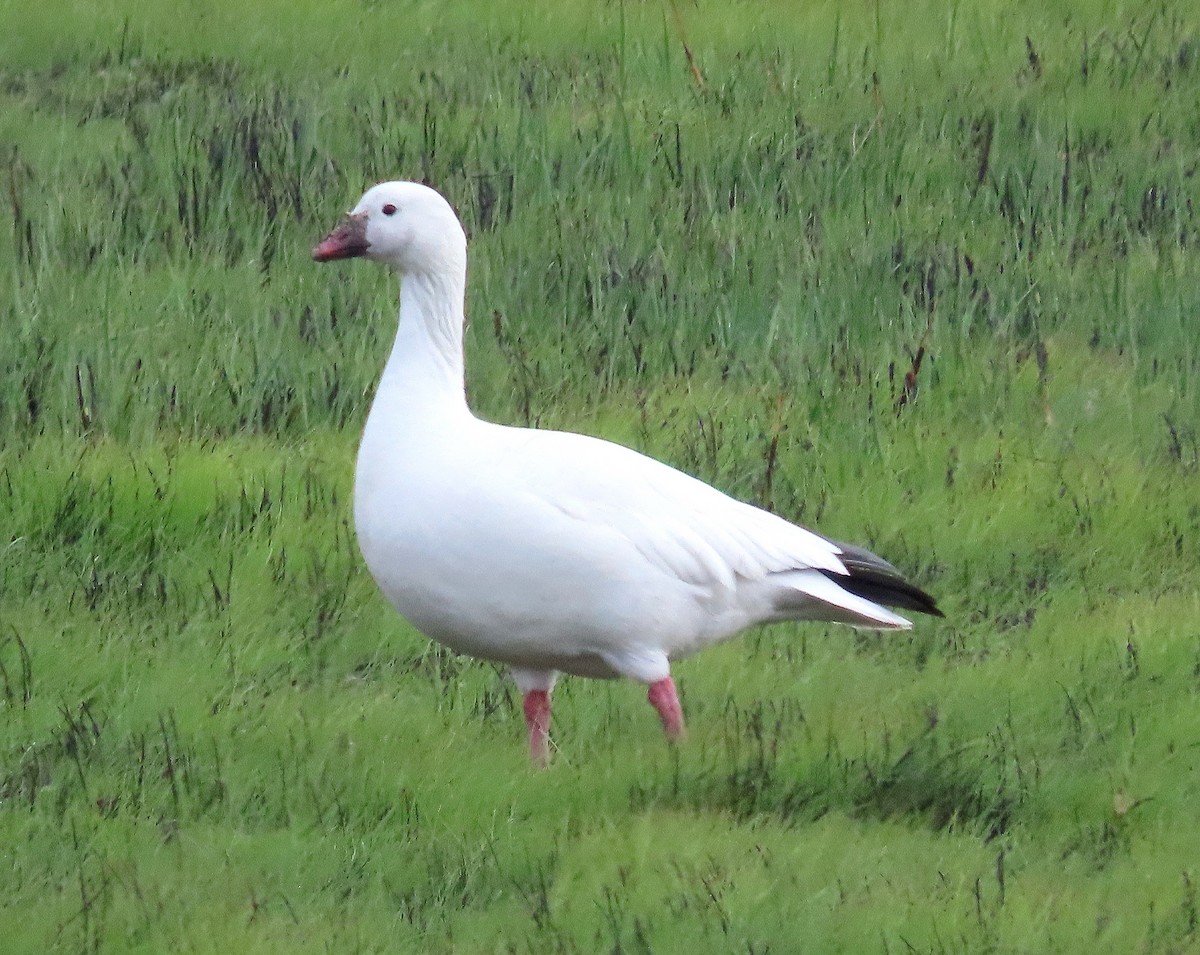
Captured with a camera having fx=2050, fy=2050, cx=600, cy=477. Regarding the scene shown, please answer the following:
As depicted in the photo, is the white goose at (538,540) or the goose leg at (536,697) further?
the goose leg at (536,697)

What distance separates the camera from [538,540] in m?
4.33

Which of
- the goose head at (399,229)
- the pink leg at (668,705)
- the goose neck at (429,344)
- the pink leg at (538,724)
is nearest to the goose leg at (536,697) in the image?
the pink leg at (538,724)

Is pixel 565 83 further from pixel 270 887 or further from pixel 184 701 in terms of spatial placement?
pixel 270 887

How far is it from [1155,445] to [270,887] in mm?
3589

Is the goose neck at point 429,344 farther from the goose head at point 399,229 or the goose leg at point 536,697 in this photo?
the goose leg at point 536,697

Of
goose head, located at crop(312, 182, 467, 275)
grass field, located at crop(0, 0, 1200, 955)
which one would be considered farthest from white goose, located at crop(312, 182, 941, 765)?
grass field, located at crop(0, 0, 1200, 955)

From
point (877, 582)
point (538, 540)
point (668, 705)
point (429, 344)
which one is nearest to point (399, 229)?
point (429, 344)

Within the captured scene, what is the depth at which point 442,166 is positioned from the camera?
8703mm

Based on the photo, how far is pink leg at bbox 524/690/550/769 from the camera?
4.58 meters

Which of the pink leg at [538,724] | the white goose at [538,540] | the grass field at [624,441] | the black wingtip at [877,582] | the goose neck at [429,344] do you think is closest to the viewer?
the grass field at [624,441]

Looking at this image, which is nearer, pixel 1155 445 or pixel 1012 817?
pixel 1012 817

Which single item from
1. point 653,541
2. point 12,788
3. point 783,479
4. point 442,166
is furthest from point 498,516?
point 442,166

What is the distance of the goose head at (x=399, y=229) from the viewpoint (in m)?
4.82

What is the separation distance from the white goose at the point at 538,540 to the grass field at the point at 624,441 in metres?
0.26
